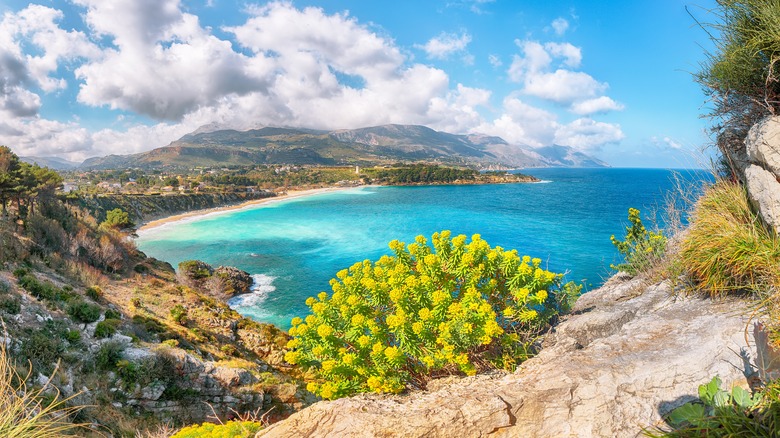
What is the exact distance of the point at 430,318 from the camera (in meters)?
5.98

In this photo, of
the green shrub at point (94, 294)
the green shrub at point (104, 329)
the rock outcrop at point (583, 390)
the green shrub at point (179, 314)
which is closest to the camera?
the rock outcrop at point (583, 390)

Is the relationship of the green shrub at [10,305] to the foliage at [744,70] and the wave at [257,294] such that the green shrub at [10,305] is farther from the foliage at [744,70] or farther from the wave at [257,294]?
the foliage at [744,70]

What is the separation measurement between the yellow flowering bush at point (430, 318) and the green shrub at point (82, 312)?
13458mm

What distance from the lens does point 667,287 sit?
6.39m

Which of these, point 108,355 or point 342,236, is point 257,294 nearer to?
point 108,355

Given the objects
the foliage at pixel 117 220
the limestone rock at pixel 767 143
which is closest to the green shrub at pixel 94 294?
the limestone rock at pixel 767 143

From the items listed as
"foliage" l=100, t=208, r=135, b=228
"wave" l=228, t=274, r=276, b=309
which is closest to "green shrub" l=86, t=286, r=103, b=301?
"wave" l=228, t=274, r=276, b=309

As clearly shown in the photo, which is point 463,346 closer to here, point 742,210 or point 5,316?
point 742,210

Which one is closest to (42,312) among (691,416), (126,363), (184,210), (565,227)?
(126,363)

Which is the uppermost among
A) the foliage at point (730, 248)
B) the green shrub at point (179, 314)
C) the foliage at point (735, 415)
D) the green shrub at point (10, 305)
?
the foliage at point (730, 248)

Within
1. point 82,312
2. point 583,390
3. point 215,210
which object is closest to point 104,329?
point 82,312

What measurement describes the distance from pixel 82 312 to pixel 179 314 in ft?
21.3

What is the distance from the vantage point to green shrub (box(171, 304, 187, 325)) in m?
20.9

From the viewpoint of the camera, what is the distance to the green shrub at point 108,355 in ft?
40.4
